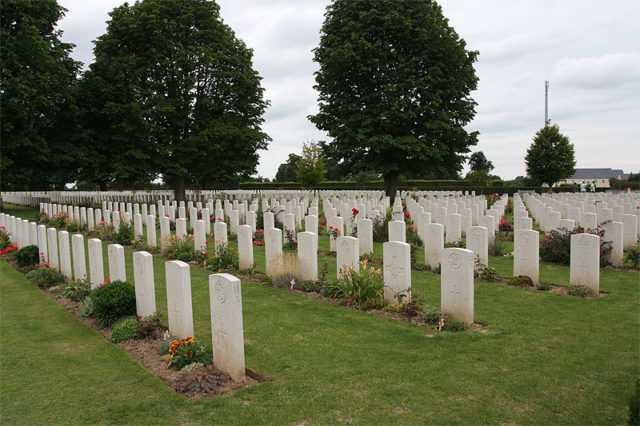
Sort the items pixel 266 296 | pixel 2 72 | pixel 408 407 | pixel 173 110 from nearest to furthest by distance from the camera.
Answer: pixel 408 407
pixel 266 296
pixel 2 72
pixel 173 110

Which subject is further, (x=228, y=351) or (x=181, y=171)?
(x=181, y=171)

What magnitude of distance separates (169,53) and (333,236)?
19.1 meters

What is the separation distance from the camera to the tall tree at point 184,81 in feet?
82.2

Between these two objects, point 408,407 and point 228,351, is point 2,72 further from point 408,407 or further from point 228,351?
point 408,407

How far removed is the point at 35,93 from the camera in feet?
74.1

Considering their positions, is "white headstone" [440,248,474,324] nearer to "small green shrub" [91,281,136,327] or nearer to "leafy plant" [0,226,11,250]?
"small green shrub" [91,281,136,327]

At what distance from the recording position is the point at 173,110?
2438 centimetres

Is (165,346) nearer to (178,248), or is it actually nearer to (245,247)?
(245,247)

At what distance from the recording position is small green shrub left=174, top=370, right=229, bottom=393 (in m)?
4.54

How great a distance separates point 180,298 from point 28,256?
8.19m

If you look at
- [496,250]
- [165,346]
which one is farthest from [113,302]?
[496,250]

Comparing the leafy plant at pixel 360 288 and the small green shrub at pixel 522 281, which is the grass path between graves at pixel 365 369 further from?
the small green shrub at pixel 522 281

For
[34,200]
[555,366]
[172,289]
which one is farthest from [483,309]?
[34,200]

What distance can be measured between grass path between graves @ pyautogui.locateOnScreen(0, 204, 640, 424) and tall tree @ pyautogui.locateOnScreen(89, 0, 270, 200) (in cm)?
1921
